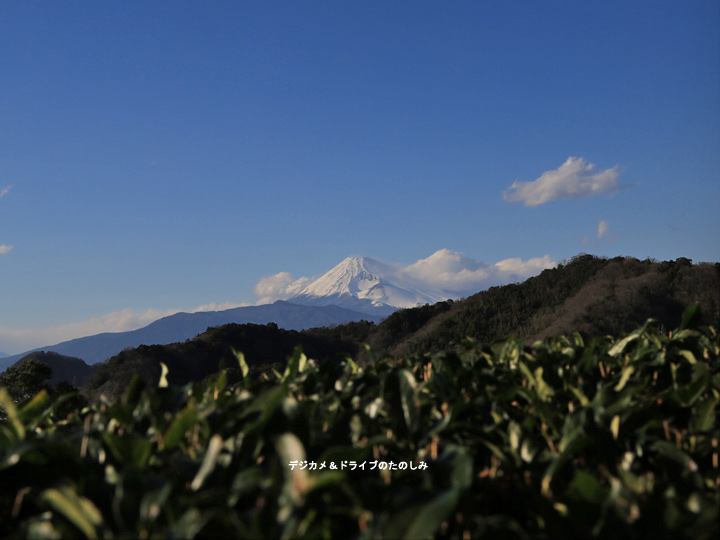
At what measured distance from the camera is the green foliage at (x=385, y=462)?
941 millimetres

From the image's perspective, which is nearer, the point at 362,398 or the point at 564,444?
the point at 564,444

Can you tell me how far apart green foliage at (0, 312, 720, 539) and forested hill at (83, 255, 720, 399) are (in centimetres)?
2066

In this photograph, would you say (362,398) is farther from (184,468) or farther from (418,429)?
(184,468)

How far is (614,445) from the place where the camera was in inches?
52.5

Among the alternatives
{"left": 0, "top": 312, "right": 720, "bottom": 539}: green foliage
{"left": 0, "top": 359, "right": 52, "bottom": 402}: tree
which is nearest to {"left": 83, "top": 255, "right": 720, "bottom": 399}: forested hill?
{"left": 0, "top": 359, "right": 52, "bottom": 402}: tree

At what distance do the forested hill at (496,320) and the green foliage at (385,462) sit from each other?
20.7 m

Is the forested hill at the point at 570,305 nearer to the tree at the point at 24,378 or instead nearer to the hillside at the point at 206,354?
the hillside at the point at 206,354

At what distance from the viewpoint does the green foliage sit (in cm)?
94

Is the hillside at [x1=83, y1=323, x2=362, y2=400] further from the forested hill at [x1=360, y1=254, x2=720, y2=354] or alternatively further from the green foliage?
the green foliage

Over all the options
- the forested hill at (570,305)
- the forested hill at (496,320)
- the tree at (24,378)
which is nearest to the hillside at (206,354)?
the forested hill at (496,320)

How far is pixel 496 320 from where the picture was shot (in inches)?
1099

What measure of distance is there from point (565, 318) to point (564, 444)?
25772mm

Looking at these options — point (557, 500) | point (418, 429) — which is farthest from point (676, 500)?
point (418, 429)

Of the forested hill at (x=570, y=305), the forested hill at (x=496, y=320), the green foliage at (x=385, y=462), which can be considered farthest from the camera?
the forested hill at (x=570, y=305)
